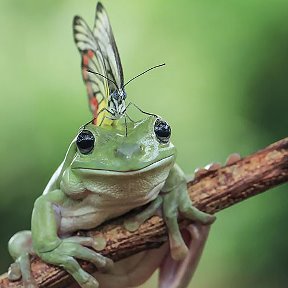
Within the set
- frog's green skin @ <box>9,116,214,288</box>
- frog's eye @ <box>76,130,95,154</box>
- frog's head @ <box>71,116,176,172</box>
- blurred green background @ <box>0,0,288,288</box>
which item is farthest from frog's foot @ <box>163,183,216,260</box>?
blurred green background @ <box>0,0,288,288</box>

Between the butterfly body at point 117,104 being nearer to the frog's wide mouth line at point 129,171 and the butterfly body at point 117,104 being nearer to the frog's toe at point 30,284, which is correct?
the frog's wide mouth line at point 129,171

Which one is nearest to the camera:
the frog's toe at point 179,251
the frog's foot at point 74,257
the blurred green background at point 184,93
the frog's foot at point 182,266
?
the frog's foot at point 74,257

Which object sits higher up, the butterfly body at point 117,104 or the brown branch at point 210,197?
the butterfly body at point 117,104

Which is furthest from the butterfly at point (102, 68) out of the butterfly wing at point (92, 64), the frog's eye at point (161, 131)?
the frog's eye at point (161, 131)

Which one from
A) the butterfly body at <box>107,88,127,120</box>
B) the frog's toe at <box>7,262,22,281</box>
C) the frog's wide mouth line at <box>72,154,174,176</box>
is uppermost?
the butterfly body at <box>107,88,127,120</box>

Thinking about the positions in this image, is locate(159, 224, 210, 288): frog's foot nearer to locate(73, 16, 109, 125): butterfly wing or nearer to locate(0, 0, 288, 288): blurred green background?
locate(73, 16, 109, 125): butterfly wing

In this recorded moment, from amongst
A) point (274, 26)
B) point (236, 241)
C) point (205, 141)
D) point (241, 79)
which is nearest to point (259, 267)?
point (236, 241)

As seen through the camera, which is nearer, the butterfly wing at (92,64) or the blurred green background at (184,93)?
the butterfly wing at (92,64)
